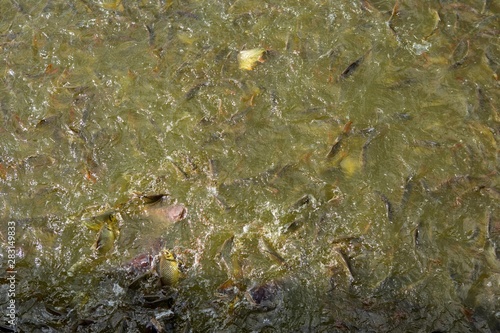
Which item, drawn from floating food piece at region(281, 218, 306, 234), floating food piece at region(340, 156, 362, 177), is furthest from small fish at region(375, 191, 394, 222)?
floating food piece at region(281, 218, 306, 234)

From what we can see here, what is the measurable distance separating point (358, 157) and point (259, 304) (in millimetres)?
1022

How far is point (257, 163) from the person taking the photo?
115 inches

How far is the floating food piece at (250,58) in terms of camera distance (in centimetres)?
324

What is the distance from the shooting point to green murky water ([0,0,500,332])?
255 centimetres

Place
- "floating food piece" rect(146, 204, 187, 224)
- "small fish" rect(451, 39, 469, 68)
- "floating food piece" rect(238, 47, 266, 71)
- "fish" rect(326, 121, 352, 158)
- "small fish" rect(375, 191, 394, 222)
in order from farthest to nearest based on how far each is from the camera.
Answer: "floating food piece" rect(238, 47, 266, 71)
"small fish" rect(451, 39, 469, 68)
"fish" rect(326, 121, 352, 158)
"floating food piece" rect(146, 204, 187, 224)
"small fish" rect(375, 191, 394, 222)

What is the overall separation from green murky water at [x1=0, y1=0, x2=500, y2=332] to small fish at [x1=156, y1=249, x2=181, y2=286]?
0.16 feet

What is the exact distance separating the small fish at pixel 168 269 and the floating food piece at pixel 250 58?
1334mm

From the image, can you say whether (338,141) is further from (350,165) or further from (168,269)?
(168,269)

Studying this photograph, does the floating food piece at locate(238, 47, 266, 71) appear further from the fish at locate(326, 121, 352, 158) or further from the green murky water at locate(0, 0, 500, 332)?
the fish at locate(326, 121, 352, 158)

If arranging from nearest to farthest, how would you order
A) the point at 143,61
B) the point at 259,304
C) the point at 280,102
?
the point at 259,304 < the point at 280,102 < the point at 143,61

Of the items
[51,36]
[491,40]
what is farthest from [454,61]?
[51,36]

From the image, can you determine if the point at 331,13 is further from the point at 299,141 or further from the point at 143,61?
the point at 143,61

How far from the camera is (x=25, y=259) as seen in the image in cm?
279

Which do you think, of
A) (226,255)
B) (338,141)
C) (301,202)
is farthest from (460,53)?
(226,255)
